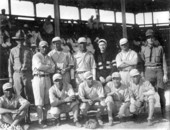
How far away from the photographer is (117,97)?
6184 mm

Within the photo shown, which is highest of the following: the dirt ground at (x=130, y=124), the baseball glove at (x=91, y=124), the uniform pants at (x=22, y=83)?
the uniform pants at (x=22, y=83)

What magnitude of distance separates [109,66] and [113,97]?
34.5 inches

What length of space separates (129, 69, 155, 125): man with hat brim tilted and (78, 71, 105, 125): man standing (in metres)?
0.69

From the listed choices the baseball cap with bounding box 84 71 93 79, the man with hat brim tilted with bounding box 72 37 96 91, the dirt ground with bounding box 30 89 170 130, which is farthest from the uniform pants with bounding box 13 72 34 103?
the baseball cap with bounding box 84 71 93 79

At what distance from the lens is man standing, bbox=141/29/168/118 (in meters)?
6.23

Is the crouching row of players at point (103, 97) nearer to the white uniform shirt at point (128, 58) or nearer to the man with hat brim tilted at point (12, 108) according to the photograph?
the white uniform shirt at point (128, 58)

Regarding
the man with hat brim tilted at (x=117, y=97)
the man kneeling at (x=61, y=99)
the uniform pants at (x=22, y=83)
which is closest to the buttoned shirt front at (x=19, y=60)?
the uniform pants at (x=22, y=83)

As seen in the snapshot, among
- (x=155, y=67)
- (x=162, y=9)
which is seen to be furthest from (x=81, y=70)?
(x=162, y=9)

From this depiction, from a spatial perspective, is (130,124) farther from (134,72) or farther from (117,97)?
(134,72)

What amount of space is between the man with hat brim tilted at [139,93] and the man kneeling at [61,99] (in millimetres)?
1257

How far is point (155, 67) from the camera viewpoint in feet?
20.7

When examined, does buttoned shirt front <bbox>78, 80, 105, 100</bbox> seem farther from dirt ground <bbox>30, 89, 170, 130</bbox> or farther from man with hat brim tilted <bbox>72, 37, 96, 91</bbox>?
dirt ground <bbox>30, 89, 170, 130</bbox>

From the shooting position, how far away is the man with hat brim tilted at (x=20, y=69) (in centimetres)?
609

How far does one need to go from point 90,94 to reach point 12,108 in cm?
172
